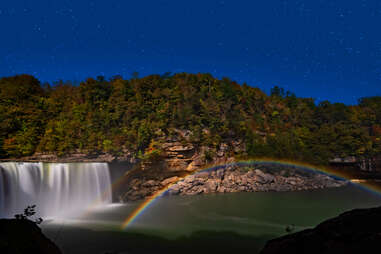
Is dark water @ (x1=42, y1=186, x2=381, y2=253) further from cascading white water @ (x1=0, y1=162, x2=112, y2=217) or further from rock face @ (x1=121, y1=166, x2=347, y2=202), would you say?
cascading white water @ (x1=0, y1=162, x2=112, y2=217)

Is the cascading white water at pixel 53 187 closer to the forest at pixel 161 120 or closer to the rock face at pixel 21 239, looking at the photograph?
the forest at pixel 161 120

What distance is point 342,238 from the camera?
2506mm

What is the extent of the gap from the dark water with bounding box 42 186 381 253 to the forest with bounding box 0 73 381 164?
25.2ft

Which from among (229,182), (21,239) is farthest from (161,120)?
(21,239)

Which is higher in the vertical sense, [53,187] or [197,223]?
[53,187]

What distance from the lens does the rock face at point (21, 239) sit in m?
2.69

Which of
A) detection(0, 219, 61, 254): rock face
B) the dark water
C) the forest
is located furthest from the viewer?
the forest

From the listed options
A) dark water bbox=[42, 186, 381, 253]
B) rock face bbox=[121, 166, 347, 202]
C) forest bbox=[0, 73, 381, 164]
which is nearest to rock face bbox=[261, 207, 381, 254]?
dark water bbox=[42, 186, 381, 253]

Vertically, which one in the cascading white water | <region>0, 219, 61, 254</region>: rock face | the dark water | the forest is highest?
the forest

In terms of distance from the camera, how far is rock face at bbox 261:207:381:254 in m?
2.21

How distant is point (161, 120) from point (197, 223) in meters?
14.3

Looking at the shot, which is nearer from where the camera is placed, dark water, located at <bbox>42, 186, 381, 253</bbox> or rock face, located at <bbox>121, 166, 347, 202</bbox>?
dark water, located at <bbox>42, 186, 381, 253</bbox>

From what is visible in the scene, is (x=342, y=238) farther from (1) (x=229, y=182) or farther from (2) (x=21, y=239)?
(1) (x=229, y=182)

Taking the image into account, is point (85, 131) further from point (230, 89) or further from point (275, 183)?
point (275, 183)
